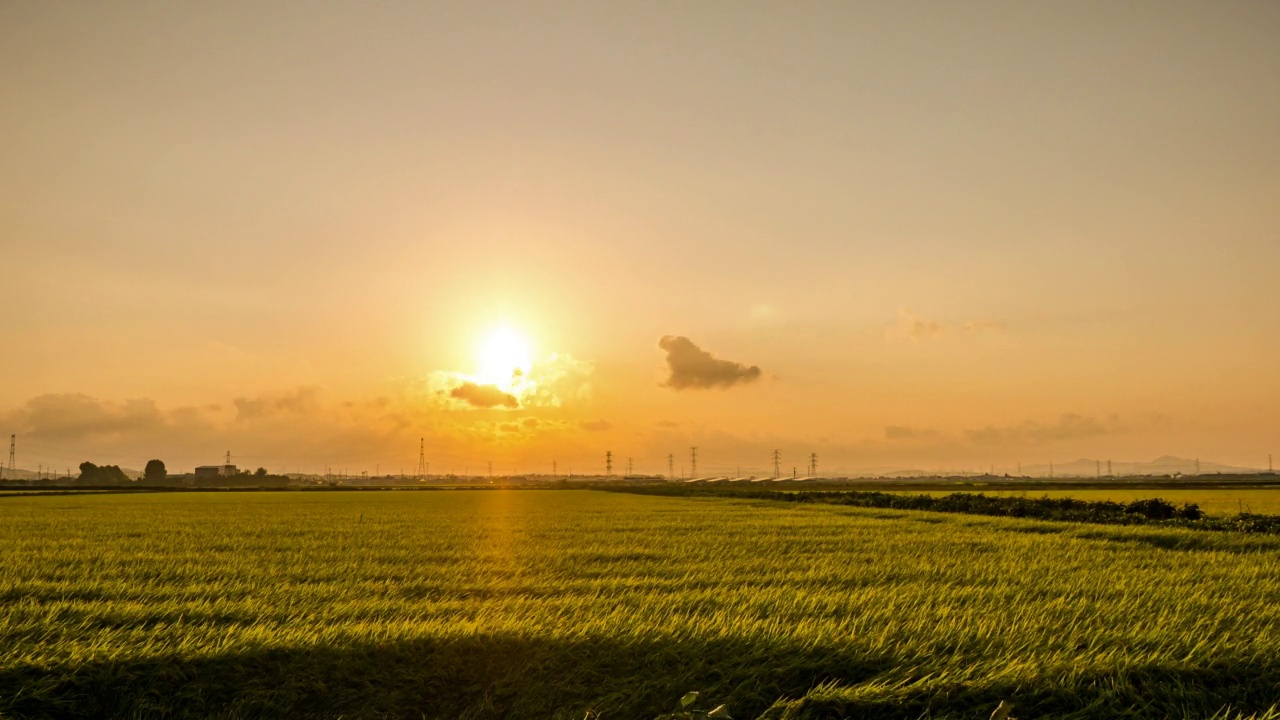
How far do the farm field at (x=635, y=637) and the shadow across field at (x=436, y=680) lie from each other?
2cm

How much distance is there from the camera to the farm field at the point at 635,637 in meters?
7.00

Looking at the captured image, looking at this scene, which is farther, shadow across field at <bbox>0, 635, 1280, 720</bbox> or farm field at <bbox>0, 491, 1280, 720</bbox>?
farm field at <bbox>0, 491, 1280, 720</bbox>

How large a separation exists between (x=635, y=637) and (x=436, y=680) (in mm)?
1990

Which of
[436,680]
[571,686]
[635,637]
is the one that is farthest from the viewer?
[635,637]

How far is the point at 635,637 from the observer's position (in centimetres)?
805

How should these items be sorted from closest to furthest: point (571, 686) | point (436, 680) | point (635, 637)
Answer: point (571, 686) → point (436, 680) → point (635, 637)

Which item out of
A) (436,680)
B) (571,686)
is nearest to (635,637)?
(571,686)

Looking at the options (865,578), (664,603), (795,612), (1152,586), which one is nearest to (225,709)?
(664,603)

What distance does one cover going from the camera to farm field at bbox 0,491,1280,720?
23.0 ft

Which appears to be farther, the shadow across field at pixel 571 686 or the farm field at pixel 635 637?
the farm field at pixel 635 637

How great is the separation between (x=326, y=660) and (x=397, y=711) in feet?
3.22

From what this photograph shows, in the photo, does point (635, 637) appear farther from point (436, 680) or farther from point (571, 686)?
point (436, 680)

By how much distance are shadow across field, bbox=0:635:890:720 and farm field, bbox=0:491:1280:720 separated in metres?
0.02

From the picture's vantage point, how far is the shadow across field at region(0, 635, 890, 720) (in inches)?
275
